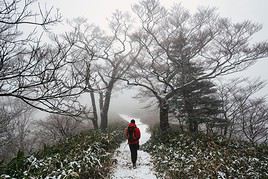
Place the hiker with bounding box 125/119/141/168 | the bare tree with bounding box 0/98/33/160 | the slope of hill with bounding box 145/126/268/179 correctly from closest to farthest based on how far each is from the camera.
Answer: the slope of hill with bounding box 145/126/268/179
the hiker with bounding box 125/119/141/168
the bare tree with bounding box 0/98/33/160

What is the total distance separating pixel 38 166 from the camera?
4.71 metres

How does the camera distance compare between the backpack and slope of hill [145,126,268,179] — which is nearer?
slope of hill [145,126,268,179]

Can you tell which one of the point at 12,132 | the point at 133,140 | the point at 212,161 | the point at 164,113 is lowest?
the point at 212,161

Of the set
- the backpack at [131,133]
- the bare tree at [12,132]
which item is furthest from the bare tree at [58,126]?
the backpack at [131,133]

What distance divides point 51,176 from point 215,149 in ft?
18.4

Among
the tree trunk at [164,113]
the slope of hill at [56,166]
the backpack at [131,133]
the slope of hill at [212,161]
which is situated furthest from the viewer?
the tree trunk at [164,113]

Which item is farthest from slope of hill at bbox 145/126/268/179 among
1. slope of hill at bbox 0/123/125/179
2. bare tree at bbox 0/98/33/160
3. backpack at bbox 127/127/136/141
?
bare tree at bbox 0/98/33/160

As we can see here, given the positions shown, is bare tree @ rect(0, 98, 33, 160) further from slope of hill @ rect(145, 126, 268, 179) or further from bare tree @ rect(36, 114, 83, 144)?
slope of hill @ rect(145, 126, 268, 179)

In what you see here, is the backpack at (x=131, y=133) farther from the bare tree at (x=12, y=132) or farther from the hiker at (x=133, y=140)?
the bare tree at (x=12, y=132)

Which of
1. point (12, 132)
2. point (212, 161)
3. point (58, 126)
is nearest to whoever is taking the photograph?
point (212, 161)

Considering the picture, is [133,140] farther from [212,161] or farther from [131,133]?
[212,161]

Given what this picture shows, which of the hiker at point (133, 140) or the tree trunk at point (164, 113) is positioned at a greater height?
the tree trunk at point (164, 113)

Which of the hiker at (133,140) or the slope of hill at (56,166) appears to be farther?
the hiker at (133,140)

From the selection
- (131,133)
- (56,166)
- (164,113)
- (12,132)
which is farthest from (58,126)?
(56,166)
